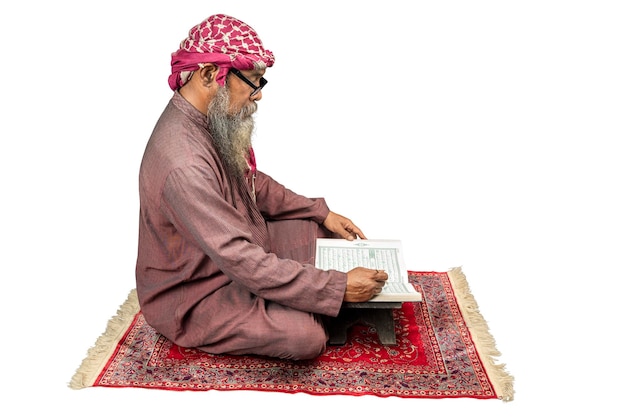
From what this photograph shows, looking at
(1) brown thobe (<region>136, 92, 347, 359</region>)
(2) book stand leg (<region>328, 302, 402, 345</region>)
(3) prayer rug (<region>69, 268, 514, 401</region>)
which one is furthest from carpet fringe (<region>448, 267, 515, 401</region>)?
(1) brown thobe (<region>136, 92, 347, 359</region>)

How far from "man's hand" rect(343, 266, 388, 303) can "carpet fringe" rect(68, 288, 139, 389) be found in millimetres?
1265

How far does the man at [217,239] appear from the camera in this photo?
4.45 metres

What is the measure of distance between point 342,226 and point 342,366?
0.99 metres

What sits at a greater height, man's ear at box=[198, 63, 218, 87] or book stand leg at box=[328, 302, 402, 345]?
man's ear at box=[198, 63, 218, 87]

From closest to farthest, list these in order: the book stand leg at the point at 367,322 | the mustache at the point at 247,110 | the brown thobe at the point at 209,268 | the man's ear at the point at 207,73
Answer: the brown thobe at the point at 209,268 < the man's ear at the point at 207,73 < the mustache at the point at 247,110 < the book stand leg at the point at 367,322

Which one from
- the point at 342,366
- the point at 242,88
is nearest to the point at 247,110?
the point at 242,88

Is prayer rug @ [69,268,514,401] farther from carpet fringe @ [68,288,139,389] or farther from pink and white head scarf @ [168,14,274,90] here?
pink and white head scarf @ [168,14,274,90]

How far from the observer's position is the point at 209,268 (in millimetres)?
4734

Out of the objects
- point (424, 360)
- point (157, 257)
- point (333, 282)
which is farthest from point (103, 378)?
point (424, 360)

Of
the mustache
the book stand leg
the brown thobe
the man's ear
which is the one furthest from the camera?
the book stand leg

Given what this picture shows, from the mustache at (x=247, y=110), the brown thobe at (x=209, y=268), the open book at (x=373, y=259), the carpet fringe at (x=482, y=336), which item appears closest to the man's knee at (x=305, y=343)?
the brown thobe at (x=209, y=268)

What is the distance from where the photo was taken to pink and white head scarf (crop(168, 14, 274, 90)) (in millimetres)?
4516

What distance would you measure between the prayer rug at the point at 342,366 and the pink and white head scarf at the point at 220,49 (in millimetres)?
1381

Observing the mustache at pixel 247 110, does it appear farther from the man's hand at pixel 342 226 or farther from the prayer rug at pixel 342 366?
the prayer rug at pixel 342 366
